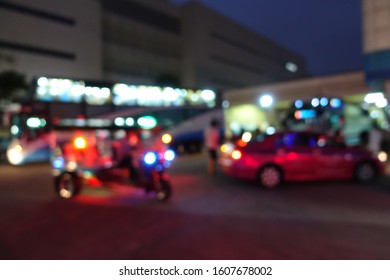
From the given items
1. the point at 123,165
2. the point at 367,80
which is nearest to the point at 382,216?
the point at 123,165

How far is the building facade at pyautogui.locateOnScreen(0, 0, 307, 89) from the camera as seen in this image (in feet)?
131

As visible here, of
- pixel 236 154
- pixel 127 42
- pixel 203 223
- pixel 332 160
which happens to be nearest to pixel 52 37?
pixel 127 42

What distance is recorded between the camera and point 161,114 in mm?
22203

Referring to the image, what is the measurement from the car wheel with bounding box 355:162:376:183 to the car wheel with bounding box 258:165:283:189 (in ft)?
7.09

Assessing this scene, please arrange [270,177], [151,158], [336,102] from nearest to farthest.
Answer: [151,158] < [270,177] < [336,102]

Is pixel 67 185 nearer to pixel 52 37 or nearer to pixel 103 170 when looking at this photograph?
pixel 103 170

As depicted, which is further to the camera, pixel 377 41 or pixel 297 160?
pixel 377 41

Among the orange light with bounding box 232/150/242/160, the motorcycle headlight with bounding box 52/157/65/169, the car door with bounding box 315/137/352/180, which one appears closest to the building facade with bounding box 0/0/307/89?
the motorcycle headlight with bounding box 52/157/65/169

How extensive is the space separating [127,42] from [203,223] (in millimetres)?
48707

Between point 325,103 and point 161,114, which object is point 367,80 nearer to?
point 325,103

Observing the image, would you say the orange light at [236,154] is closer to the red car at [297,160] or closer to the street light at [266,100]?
the red car at [297,160]

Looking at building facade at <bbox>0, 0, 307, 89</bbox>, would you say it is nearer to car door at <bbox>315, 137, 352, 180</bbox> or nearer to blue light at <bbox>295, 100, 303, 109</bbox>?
blue light at <bbox>295, 100, 303, 109</bbox>

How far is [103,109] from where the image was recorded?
20266 mm
